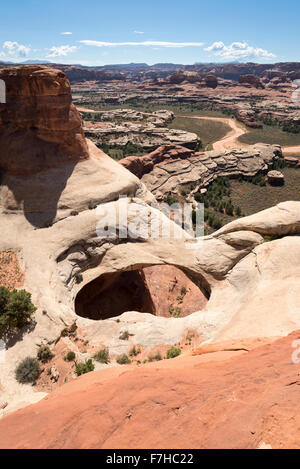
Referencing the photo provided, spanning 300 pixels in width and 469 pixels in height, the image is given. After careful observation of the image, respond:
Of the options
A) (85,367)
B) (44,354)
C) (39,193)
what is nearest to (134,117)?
(39,193)

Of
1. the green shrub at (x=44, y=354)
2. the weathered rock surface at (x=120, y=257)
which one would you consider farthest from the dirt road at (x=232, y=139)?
the green shrub at (x=44, y=354)

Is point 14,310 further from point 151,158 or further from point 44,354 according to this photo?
point 151,158

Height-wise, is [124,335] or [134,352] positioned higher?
[124,335]

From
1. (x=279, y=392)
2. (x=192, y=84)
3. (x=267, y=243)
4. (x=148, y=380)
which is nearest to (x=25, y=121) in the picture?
(x=267, y=243)

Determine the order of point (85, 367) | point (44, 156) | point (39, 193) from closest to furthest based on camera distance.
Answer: point (85, 367)
point (39, 193)
point (44, 156)

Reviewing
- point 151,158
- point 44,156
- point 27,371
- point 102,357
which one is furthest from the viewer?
point 151,158

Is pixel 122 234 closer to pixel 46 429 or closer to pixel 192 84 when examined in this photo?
pixel 46 429
